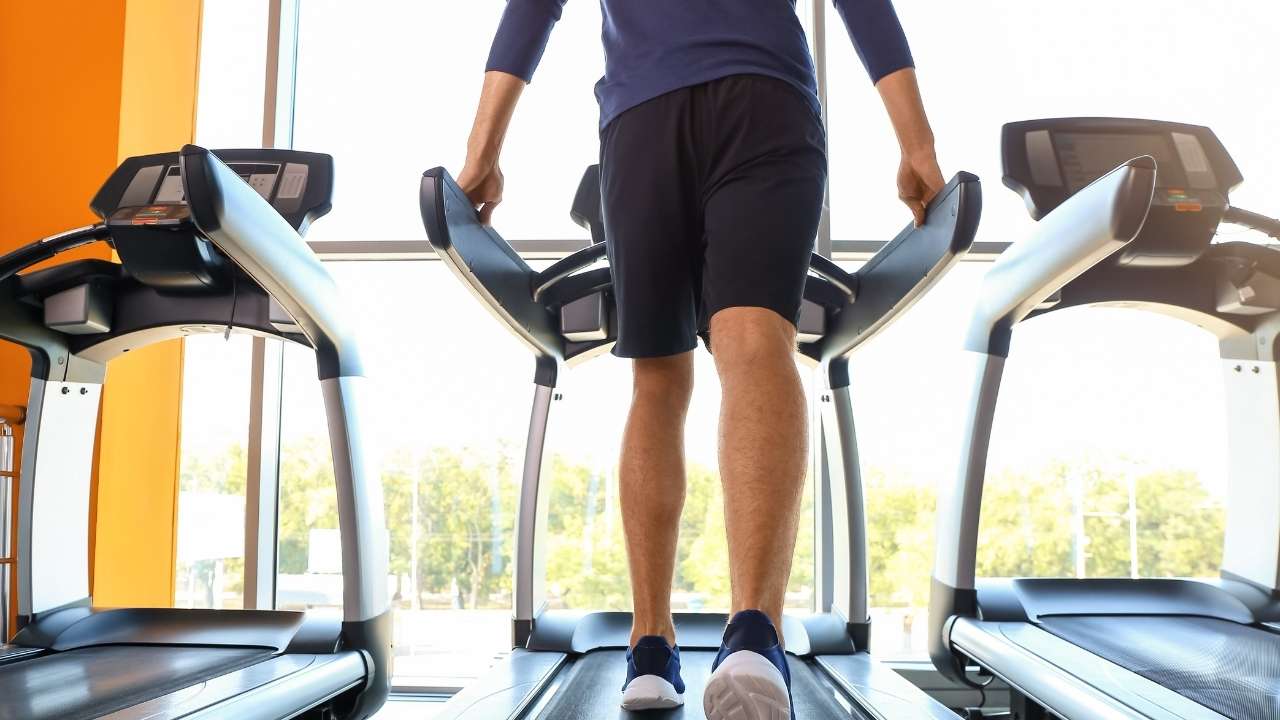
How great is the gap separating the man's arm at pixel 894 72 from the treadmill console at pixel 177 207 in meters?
1.32

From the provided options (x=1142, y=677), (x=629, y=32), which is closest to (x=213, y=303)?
(x=629, y=32)

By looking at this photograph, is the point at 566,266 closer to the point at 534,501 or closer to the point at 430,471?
the point at 534,501

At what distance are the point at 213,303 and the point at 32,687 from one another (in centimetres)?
89

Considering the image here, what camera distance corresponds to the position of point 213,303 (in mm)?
2115

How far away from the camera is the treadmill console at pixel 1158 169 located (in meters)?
1.99

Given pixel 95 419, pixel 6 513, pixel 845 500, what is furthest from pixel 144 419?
pixel 845 500

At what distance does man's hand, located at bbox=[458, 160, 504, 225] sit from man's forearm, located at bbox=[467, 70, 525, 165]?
0.01 metres

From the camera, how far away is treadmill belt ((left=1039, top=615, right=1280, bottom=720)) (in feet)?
4.33

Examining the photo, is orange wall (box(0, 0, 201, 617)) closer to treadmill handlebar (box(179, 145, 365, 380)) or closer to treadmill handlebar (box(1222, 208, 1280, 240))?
treadmill handlebar (box(179, 145, 365, 380))

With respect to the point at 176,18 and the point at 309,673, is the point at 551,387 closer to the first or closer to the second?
the point at 309,673

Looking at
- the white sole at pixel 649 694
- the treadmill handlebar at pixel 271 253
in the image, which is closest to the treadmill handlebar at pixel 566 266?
the treadmill handlebar at pixel 271 253

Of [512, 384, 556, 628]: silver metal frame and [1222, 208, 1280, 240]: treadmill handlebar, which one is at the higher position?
[1222, 208, 1280, 240]: treadmill handlebar

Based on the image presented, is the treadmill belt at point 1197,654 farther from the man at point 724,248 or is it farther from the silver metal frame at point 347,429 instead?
the silver metal frame at point 347,429

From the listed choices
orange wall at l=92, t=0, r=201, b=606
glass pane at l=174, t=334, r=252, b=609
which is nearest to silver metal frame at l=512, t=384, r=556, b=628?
glass pane at l=174, t=334, r=252, b=609
